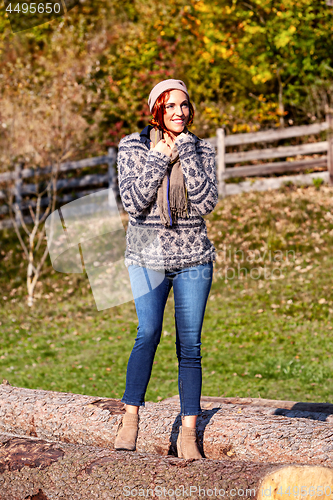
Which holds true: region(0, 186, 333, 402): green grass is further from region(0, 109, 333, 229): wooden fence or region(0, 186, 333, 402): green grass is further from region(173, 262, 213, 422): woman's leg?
region(173, 262, 213, 422): woman's leg

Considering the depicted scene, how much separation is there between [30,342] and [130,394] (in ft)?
19.9

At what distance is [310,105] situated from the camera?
48.1ft

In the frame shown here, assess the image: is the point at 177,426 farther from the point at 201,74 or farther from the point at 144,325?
the point at 201,74

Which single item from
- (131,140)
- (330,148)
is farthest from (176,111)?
(330,148)

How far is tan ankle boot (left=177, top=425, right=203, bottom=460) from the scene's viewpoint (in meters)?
3.03

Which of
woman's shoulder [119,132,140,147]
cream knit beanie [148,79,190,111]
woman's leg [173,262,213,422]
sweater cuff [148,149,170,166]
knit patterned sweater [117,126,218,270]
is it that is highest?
cream knit beanie [148,79,190,111]

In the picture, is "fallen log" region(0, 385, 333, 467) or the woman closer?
the woman

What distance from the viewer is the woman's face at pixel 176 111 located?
292 cm

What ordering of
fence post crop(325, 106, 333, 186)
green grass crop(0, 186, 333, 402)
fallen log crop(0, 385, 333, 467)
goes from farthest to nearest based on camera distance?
1. fence post crop(325, 106, 333, 186)
2. green grass crop(0, 186, 333, 402)
3. fallen log crop(0, 385, 333, 467)

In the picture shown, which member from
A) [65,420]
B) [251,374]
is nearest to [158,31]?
[251,374]

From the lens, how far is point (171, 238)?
302 centimetres

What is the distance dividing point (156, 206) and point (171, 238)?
200 mm

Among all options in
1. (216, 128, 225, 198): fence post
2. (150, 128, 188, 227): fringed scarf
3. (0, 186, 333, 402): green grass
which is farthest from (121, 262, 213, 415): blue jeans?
(216, 128, 225, 198): fence post

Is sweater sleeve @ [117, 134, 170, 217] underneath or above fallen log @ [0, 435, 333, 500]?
above
